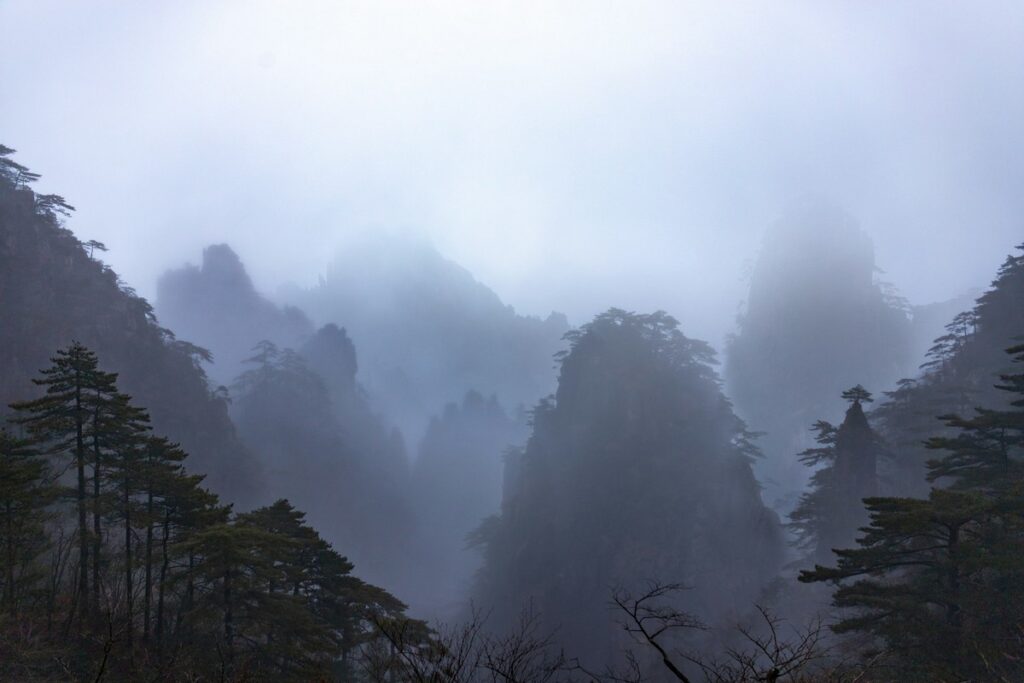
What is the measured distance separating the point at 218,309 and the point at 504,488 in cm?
7896

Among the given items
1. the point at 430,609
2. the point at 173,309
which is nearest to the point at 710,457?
the point at 430,609

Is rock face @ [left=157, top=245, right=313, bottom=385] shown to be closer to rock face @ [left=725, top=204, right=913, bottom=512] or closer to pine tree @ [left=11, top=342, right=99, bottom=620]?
rock face @ [left=725, top=204, right=913, bottom=512]

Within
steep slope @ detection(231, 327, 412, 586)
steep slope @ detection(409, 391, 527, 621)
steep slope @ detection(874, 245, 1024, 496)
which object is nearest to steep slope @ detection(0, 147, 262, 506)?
steep slope @ detection(231, 327, 412, 586)

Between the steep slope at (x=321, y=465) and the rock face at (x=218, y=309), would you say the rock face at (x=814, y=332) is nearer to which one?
the steep slope at (x=321, y=465)

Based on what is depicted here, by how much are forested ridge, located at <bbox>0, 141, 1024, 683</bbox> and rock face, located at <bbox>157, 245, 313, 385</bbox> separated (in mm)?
577

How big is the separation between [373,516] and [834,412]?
66.2 m

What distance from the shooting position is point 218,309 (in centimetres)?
12169

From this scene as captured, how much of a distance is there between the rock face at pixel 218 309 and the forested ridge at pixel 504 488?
58 centimetres

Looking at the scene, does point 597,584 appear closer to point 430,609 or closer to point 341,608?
point 430,609

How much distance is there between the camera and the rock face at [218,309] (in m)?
121

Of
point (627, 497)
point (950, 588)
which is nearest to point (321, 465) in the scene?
point (627, 497)

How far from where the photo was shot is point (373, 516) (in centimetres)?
8750

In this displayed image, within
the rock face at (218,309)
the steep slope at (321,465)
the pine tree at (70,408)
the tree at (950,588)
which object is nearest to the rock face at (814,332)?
the steep slope at (321,465)

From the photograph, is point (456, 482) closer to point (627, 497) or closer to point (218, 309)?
point (627, 497)
